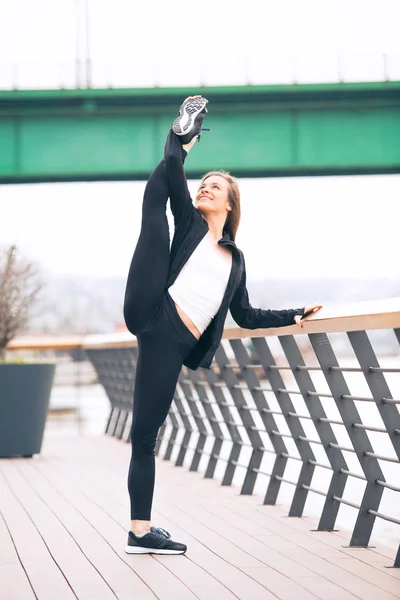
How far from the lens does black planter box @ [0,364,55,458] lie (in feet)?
36.6

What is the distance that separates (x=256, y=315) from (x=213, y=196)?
2.32 ft

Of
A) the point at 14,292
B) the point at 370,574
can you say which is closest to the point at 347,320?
the point at 370,574

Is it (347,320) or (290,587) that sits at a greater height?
(347,320)

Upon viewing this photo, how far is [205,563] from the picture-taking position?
17.3 ft

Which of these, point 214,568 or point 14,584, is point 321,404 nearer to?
point 214,568

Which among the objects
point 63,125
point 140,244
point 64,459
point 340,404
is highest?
point 63,125

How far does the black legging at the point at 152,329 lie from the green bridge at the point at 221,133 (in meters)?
17.6

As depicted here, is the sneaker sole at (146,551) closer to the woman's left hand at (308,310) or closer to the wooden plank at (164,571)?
the wooden plank at (164,571)

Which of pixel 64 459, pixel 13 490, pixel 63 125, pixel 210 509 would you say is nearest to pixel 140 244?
pixel 210 509

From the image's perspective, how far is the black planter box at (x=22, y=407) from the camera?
11.1m

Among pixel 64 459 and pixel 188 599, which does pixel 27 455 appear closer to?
pixel 64 459

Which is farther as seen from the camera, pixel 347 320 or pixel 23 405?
pixel 23 405

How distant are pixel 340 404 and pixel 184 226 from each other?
1.27m

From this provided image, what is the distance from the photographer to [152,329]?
535 centimetres
